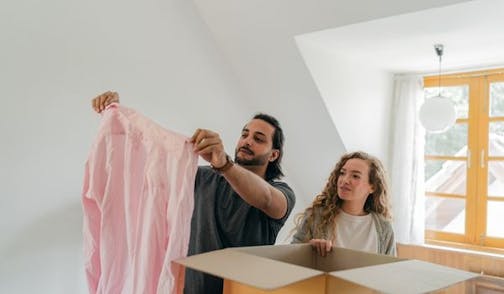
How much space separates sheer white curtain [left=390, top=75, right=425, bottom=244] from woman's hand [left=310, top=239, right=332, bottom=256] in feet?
7.37

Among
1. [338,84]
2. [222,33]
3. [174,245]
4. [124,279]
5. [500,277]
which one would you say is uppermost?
[222,33]

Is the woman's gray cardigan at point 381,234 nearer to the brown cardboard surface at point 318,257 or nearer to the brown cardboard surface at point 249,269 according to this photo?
the brown cardboard surface at point 318,257

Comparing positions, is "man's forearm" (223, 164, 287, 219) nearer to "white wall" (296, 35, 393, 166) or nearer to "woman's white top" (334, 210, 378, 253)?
"woman's white top" (334, 210, 378, 253)

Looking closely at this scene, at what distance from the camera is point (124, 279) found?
1338 millimetres

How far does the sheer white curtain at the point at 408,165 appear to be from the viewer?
11.0 ft

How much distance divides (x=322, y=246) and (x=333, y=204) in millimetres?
636

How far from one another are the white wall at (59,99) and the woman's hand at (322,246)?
1408 mm

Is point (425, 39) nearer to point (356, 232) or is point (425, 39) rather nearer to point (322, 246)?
point (356, 232)

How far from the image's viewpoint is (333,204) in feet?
6.32

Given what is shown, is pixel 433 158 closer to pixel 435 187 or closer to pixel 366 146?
pixel 435 187

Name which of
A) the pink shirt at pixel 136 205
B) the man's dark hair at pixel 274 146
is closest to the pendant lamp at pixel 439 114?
→ the man's dark hair at pixel 274 146

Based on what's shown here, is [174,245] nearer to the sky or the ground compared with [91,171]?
nearer to the ground

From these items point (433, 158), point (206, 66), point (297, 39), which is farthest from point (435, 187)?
point (206, 66)

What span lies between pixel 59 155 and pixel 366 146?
7.06ft
